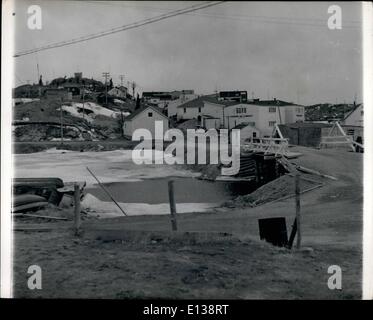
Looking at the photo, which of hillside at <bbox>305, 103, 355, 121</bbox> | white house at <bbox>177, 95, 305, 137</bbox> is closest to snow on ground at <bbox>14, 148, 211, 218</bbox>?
white house at <bbox>177, 95, 305, 137</bbox>

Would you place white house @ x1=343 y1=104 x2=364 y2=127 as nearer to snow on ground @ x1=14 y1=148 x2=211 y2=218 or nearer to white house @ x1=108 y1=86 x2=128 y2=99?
snow on ground @ x1=14 y1=148 x2=211 y2=218

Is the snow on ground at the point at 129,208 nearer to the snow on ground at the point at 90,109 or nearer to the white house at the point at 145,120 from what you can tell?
the white house at the point at 145,120

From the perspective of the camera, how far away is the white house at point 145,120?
22.9ft

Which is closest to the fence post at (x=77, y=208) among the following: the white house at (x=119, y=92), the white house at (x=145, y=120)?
the white house at (x=145, y=120)

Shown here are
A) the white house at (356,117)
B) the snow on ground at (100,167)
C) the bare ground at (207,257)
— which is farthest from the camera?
the snow on ground at (100,167)

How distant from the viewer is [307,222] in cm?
680

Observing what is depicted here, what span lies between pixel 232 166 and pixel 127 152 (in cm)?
177

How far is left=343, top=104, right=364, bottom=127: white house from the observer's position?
20.4 feet

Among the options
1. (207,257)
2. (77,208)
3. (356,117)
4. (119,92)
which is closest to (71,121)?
(119,92)

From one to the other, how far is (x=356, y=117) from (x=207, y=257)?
3030 mm

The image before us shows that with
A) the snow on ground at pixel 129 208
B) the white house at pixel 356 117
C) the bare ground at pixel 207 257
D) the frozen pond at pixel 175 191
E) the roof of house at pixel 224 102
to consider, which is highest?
the roof of house at pixel 224 102

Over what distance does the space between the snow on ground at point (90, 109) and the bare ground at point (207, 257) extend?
1.88m
